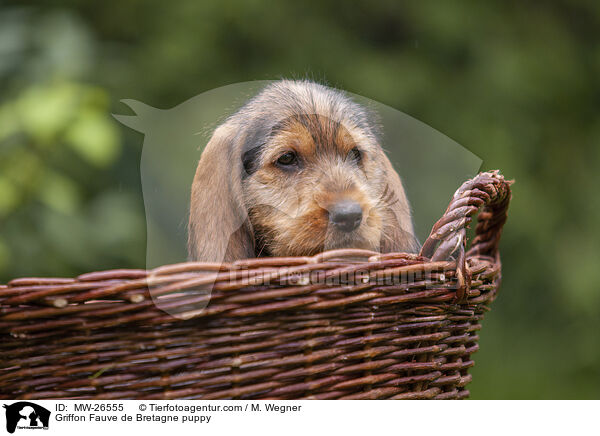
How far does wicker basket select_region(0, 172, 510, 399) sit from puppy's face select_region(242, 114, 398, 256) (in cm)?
34

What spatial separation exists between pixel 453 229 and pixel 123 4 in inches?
98.0

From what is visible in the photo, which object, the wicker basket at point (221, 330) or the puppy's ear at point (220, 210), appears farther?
the puppy's ear at point (220, 210)

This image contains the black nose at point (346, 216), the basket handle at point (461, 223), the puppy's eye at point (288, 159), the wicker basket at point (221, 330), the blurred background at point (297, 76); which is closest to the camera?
the wicker basket at point (221, 330)

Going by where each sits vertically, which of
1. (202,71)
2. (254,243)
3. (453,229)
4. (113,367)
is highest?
(202,71)

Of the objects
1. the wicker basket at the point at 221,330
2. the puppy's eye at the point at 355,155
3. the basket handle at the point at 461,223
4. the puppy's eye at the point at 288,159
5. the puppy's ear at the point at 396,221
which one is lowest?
the wicker basket at the point at 221,330

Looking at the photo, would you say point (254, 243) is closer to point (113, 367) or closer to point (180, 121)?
point (180, 121)

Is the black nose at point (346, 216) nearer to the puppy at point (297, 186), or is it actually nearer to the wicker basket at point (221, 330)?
the puppy at point (297, 186)

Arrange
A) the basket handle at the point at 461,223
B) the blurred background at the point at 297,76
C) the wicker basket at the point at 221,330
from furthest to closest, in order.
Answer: the blurred background at the point at 297,76 → the basket handle at the point at 461,223 → the wicker basket at the point at 221,330

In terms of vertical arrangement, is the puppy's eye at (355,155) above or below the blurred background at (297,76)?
below

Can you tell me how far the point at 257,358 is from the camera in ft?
5.03

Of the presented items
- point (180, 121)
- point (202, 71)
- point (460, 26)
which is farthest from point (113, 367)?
point (460, 26)

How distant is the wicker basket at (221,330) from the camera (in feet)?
4.81
